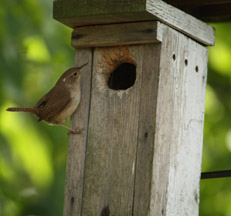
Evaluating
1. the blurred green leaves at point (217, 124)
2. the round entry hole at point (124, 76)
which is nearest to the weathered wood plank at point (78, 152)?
the round entry hole at point (124, 76)

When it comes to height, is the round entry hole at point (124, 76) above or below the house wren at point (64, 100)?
above

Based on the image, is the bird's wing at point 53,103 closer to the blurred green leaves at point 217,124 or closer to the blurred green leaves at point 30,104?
the blurred green leaves at point 30,104

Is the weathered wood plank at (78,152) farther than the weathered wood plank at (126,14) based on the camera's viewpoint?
Yes

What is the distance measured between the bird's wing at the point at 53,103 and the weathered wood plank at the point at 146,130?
0.45 meters

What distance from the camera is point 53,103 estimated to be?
345 cm

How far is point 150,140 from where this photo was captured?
312 centimetres

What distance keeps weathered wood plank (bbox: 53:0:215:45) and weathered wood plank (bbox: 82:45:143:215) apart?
17 centimetres

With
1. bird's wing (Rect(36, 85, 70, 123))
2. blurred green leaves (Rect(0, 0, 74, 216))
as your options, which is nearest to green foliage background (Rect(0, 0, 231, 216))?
blurred green leaves (Rect(0, 0, 74, 216))

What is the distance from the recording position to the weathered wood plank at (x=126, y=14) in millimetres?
3121

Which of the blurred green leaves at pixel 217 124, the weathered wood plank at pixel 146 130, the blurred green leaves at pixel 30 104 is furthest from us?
the blurred green leaves at pixel 217 124

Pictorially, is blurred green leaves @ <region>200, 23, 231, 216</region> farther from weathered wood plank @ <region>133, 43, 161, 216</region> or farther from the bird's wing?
weathered wood plank @ <region>133, 43, 161, 216</region>

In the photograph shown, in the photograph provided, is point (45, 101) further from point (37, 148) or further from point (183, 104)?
point (37, 148)

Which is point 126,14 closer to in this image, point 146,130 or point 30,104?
point 146,130

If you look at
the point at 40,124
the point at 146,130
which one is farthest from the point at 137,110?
the point at 40,124
